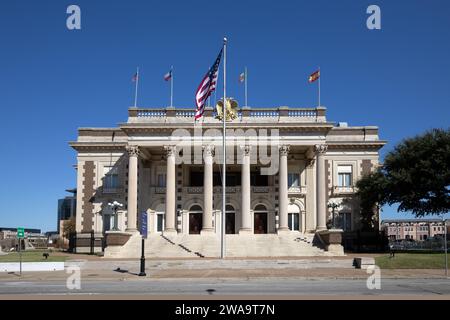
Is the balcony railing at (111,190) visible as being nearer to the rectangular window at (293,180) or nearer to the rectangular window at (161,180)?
the rectangular window at (161,180)

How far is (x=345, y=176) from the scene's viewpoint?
200ft

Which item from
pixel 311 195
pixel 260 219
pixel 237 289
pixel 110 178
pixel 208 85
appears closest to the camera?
pixel 237 289

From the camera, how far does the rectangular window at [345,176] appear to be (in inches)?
2388

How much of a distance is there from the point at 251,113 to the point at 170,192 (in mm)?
11515

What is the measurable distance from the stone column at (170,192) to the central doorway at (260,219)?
34.0ft

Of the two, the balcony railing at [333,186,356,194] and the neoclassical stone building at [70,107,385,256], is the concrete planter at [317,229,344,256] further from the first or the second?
the balcony railing at [333,186,356,194]

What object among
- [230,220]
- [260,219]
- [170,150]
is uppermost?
[170,150]

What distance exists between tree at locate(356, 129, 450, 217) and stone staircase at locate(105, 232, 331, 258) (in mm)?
9009

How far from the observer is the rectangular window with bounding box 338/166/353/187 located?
60656 millimetres

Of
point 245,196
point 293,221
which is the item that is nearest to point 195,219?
point 245,196

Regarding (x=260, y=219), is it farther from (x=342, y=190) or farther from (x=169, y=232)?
(x=169, y=232)

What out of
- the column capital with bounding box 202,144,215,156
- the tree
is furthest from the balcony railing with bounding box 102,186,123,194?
the tree

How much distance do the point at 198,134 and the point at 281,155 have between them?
869cm
